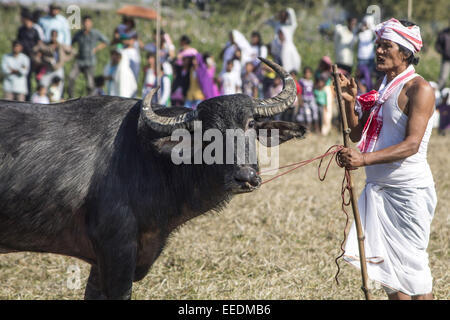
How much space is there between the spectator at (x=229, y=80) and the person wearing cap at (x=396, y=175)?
7340 millimetres

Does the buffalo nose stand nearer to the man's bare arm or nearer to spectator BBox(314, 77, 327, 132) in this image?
the man's bare arm

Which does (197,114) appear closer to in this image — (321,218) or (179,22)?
(321,218)

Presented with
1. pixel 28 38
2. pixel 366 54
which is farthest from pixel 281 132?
pixel 28 38

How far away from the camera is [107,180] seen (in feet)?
11.1

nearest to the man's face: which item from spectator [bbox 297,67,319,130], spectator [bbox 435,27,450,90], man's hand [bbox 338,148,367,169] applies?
man's hand [bbox 338,148,367,169]

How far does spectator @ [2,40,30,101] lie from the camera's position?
10.2 m

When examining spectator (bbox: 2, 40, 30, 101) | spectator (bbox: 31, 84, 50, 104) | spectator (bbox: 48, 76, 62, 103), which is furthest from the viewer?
spectator (bbox: 48, 76, 62, 103)

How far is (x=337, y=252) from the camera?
5086mm

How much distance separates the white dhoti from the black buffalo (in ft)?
2.36

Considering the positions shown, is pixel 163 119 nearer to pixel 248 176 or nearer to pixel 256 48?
pixel 248 176

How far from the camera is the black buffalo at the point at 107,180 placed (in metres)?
3.36

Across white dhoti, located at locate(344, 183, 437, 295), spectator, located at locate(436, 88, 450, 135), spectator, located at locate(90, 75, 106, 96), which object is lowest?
white dhoti, located at locate(344, 183, 437, 295)

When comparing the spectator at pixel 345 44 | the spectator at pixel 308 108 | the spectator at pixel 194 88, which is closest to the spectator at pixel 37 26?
the spectator at pixel 194 88
